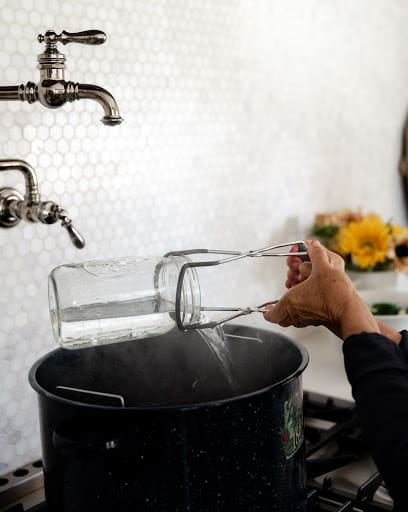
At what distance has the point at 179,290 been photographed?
68cm

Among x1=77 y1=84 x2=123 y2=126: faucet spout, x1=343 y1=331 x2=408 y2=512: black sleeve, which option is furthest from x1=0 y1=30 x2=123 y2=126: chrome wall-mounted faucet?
x1=343 y1=331 x2=408 y2=512: black sleeve

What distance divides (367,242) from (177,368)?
0.75 metres

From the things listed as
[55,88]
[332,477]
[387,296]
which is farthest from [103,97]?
[387,296]

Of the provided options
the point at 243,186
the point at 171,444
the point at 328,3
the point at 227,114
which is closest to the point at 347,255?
the point at 243,186

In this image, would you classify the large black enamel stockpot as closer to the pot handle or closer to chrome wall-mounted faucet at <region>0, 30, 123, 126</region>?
the pot handle

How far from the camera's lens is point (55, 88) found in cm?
73

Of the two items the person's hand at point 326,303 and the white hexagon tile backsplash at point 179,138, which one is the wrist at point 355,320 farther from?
the white hexagon tile backsplash at point 179,138

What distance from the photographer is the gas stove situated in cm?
84

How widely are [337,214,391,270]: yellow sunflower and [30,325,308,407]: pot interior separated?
0.70 m

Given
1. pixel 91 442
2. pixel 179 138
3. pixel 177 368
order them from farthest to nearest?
pixel 179 138, pixel 177 368, pixel 91 442

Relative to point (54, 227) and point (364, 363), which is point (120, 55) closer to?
point (54, 227)

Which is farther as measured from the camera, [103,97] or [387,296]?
[387,296]

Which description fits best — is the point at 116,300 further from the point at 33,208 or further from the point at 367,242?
the point at 367,242

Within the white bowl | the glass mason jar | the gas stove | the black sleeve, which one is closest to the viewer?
the black sleeve
